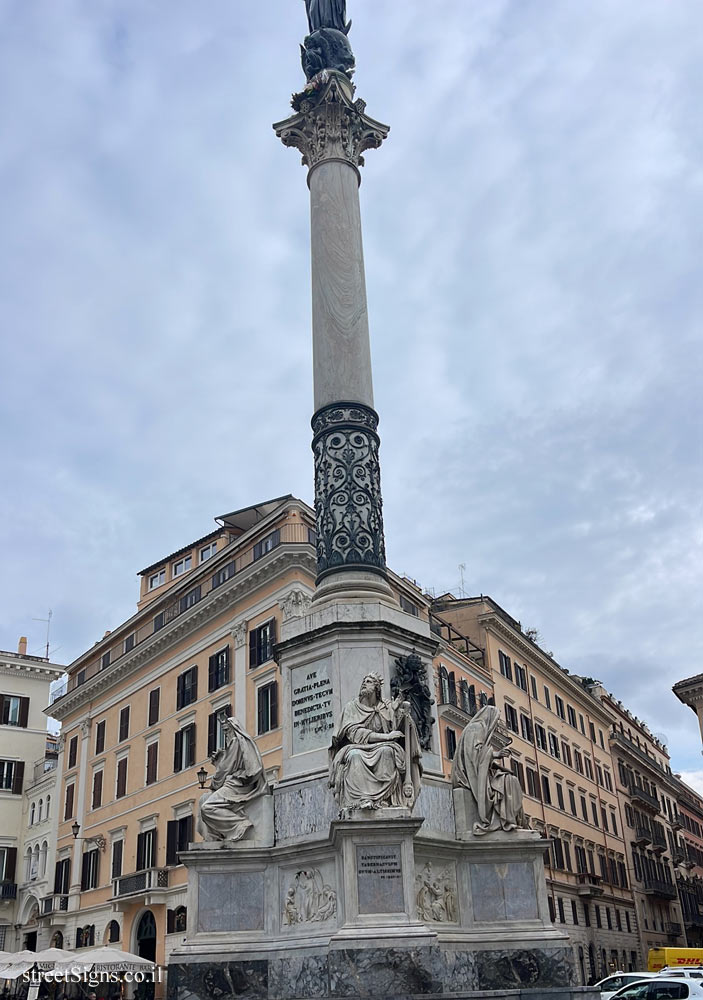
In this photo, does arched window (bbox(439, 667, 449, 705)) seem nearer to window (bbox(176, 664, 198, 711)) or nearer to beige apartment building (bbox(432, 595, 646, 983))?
beige apartment building (bbox(432, 595, 646, 983))

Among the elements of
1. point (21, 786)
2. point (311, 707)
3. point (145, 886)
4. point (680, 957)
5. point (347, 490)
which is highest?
point (21, 786)

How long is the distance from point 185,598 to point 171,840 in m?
11.1

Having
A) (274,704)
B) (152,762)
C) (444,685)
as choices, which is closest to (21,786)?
(152,762)

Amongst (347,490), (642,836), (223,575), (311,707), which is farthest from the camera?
(642,836)

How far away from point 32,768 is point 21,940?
33.0ft

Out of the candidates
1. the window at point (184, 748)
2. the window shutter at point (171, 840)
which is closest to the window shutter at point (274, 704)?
the window at point (184, 748)

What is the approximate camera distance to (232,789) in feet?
45.1

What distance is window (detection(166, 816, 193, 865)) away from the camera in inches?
1672

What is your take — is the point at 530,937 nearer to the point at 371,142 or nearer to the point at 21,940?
the point at 371,142

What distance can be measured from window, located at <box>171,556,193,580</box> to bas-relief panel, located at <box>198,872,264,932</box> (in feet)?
134

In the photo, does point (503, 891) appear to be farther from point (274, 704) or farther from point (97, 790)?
point (97, 790)

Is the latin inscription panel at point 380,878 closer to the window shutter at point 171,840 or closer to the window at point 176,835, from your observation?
the window at point 176,835

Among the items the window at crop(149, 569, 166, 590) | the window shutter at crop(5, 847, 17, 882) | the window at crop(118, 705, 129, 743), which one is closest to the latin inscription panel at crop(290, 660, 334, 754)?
the window at crop(118, 705, 129, 743)

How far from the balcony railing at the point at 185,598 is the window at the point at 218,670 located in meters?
2.77
